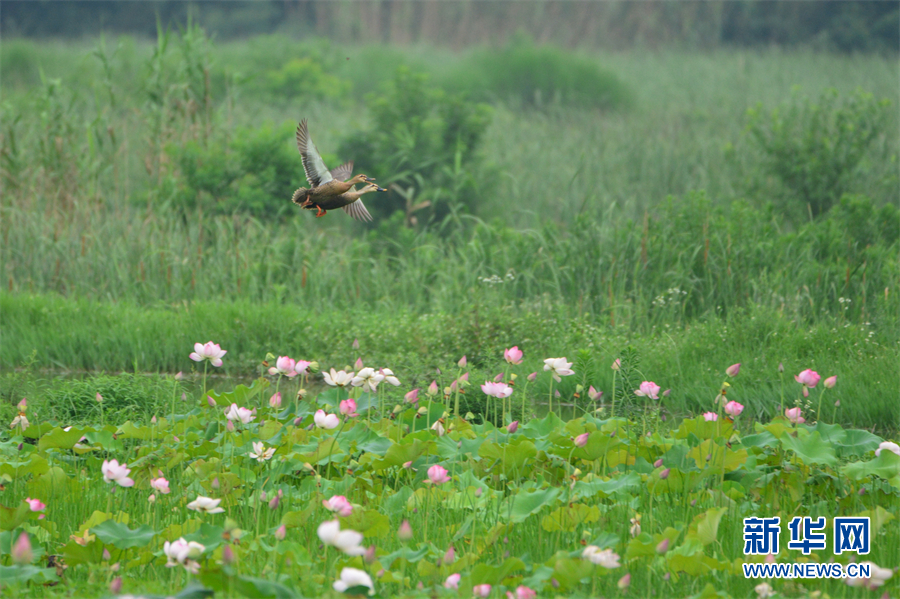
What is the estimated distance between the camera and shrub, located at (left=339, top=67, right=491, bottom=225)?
9.67 meters

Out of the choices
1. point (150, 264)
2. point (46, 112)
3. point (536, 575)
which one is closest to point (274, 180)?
point (150, 264)

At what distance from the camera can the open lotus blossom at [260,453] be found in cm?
335

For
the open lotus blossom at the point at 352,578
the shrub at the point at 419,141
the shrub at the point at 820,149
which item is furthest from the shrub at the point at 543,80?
the open lotus blossom at the point at 352,578

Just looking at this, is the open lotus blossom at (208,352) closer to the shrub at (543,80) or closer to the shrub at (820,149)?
the shrub at (820,149)

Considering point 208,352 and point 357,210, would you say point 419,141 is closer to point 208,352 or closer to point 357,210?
point 357,210

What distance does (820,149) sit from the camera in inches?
368

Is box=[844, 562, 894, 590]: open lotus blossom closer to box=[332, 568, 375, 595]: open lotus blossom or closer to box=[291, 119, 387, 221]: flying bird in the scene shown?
box=[332, 568, 375, 595]: open lotus blossom

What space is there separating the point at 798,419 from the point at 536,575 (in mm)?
1413

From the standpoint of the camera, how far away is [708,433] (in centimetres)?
347

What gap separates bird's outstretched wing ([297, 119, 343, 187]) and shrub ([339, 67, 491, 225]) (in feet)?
19.6

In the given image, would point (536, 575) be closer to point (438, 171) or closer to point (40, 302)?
point (40, 302)

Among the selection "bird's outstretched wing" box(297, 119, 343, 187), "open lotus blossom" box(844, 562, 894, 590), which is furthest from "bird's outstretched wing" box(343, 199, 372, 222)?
"open lotus blossom" box(844, 562, 894, 590)

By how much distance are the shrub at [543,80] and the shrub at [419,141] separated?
708 centimetres

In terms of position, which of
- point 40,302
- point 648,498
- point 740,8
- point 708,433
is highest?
point 740,8
